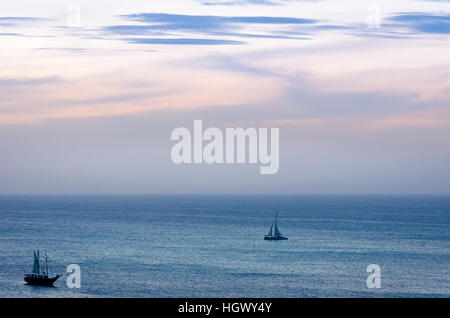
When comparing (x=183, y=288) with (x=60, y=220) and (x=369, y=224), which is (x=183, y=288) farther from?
(x=60, y=220)

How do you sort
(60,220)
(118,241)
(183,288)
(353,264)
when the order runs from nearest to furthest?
(183,288) < (353,264) < (118,241) < (60,220)

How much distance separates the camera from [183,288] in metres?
67.9

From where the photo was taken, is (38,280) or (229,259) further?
(229,259)

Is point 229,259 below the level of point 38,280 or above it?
above

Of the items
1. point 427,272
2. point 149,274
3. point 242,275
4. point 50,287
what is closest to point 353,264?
point 427,272

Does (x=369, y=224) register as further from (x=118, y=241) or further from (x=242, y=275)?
(x=242, y=275)

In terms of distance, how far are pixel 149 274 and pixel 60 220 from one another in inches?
4012

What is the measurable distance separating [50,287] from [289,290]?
80.1 ft

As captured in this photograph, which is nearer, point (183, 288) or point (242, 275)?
point (183, 288)

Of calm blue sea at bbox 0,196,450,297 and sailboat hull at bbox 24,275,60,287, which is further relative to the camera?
sailboat hull at bbox 24,275,60,287

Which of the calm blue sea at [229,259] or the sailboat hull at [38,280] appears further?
the sailboat hull at [38,280]
